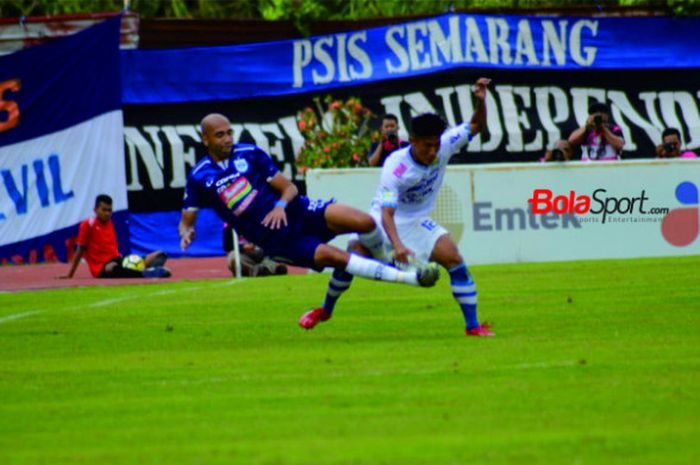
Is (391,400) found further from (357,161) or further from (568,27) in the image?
(568,27)

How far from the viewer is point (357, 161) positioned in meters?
23.9

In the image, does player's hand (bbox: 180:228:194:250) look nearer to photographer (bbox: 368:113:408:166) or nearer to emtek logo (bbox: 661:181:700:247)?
photographer (bbox: 368:113:408:166)

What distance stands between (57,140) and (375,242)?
1389cm

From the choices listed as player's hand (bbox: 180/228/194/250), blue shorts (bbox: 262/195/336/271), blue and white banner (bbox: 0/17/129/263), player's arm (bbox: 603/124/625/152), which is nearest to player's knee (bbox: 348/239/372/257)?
blue shorts (bbox: 262/195/336/271)

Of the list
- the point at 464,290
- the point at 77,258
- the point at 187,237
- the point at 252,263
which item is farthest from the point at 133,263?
the point at 464,290

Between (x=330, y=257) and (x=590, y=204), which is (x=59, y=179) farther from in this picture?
(x=330, y=257)

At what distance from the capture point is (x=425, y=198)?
12539mm

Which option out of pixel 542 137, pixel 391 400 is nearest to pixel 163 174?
pixel 542 137

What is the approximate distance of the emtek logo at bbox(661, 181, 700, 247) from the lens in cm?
2195

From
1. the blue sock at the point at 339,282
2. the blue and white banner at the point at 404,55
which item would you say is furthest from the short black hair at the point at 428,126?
the blue and white banner at the point at 404,55

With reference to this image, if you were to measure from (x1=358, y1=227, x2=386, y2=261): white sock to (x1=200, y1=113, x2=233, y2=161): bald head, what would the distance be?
4.22 feet

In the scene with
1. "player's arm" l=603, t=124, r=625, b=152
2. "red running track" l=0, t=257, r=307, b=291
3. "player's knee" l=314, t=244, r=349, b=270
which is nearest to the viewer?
"player's knee" l=314, t=244, r=349, b=270

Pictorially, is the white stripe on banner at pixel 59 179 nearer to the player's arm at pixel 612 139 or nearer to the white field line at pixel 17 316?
the player's arm at pixel 612 139

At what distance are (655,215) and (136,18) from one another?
1008 centimetres
